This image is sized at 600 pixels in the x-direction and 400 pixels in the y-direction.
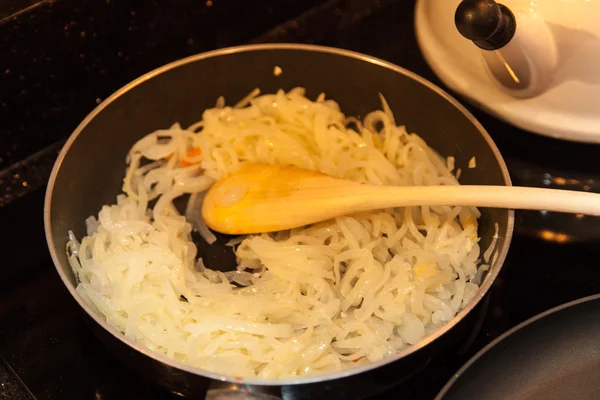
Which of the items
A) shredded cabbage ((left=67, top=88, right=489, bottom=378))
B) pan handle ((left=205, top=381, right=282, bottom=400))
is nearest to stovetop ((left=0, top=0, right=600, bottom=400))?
shredded cabbage ((left=67, top=88, right=489, bottom=378))

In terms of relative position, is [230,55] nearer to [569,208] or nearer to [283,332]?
[283,332]

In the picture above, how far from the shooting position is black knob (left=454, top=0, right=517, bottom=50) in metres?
0.89

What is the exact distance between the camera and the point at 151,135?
134 centimetres

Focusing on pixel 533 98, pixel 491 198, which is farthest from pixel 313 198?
pixel 533 98

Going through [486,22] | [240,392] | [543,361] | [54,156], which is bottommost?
[543,361]

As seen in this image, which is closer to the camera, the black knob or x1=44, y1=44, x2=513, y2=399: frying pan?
the black knob

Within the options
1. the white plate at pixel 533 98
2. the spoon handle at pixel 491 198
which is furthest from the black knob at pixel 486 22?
the spoon handle at pixel 491 198

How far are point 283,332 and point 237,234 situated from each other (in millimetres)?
280

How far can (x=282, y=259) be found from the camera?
1152 millimetres

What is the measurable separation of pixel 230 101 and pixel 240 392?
0.76 m

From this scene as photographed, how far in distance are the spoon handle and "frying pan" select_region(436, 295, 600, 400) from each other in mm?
161

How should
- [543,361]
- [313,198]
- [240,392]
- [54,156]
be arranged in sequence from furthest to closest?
[54,156] → [313,198] → [543,361] → [240,392]

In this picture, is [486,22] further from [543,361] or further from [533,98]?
[543,361]

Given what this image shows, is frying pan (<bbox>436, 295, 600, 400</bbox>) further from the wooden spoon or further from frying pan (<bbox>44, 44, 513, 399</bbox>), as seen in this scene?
the wooden spoon
